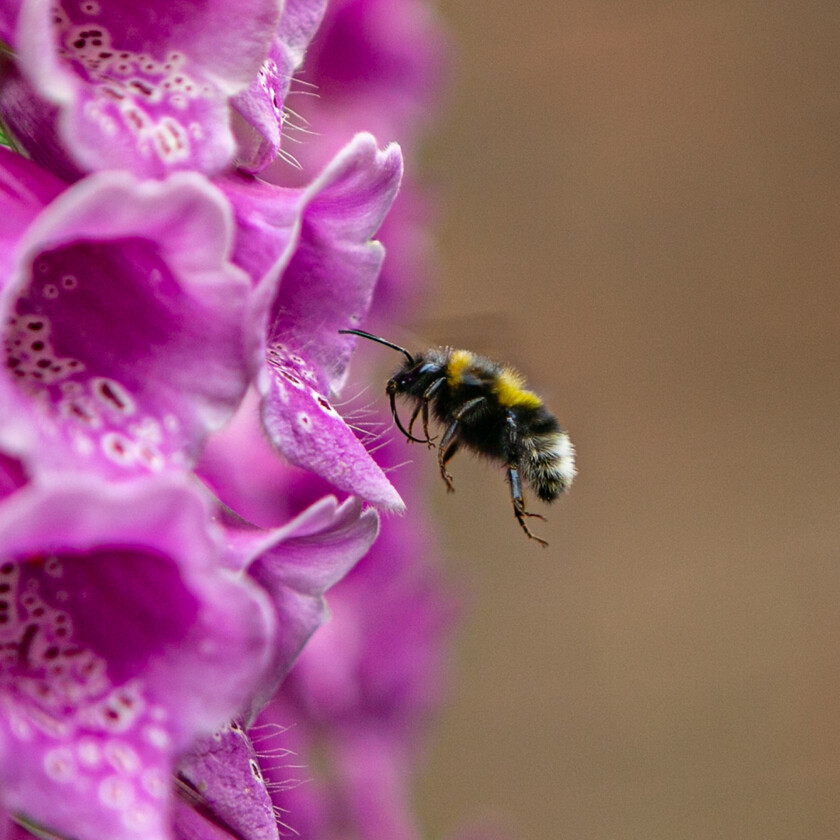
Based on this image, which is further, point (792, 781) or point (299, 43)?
point (792, 781)

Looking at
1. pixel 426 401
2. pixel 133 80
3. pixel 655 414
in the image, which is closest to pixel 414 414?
pixel 426 401

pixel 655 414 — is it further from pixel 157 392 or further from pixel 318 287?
pixel 157 392

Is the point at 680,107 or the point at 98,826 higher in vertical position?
the point at 98,826

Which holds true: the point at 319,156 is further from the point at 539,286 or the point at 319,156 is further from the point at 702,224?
the point at 702,224

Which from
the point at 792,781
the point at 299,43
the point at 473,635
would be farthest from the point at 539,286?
the point at 299,43

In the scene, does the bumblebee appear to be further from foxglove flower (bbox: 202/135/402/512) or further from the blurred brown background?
the blurred brown background

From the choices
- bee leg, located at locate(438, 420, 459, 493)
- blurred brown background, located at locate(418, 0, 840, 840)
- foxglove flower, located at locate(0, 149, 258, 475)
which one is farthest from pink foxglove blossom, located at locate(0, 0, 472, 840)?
blurred brown background, located at locate(418, 0, 840, 840)
